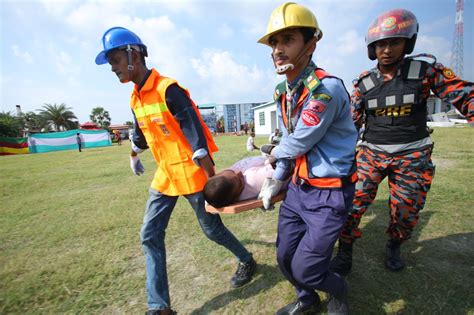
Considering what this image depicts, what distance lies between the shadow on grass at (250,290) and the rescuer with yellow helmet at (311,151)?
732 mm

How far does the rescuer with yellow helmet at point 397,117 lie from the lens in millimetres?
2166

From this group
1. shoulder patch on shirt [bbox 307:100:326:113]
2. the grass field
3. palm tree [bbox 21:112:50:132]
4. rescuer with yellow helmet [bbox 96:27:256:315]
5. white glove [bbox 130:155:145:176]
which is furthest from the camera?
palm tree [bbox 21:112:50:132]

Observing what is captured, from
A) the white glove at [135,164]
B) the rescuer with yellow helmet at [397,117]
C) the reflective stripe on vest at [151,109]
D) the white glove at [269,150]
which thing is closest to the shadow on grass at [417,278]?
the rescuer with yellow helmet at [397,117]

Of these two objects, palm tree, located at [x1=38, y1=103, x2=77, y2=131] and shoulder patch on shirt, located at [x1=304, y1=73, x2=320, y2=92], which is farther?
palm tree, located at [x1=38, y1=103, x2=77, y2=131]

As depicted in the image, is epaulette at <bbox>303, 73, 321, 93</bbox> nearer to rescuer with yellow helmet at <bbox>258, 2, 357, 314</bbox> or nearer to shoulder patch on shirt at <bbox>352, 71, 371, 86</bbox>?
rescuer with yellow helmet at <bbox>258, 2, 357, 314</bbox>

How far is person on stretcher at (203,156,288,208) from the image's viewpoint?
1843 millimetres

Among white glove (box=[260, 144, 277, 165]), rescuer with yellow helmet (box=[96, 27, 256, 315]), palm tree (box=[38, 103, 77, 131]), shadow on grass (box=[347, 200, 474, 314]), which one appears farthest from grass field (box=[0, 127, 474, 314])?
palm tree (box=[38, 103, 77, 131])

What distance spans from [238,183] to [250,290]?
116cm

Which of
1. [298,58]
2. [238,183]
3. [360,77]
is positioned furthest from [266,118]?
[298,58]

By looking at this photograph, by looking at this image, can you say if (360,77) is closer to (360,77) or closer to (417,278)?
(360,77)

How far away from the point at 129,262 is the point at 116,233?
98 cm

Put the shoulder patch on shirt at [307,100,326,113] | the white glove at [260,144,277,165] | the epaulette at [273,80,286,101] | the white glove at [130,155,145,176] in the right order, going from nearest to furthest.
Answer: the shoulder patch on shirt at [307,100,326,113] → the epaulette at [273,80,286,101] → the white glove at [260,144,277,165] → the white glove at [130,155,145,176]

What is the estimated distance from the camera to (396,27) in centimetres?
215

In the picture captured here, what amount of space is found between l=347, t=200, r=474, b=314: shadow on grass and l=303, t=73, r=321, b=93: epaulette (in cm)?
186
